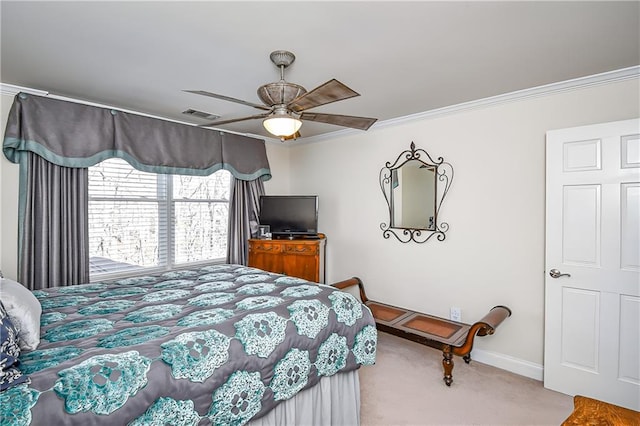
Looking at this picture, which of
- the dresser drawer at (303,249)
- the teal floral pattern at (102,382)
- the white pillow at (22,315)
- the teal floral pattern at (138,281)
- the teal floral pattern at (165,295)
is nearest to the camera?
the teal floral pattern at (102,382)

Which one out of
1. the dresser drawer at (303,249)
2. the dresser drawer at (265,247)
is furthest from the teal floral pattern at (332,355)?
the dresser drawer at (265,247)

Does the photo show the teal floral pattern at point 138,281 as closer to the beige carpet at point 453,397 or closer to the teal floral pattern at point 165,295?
the teal floral pattern at point 165,295

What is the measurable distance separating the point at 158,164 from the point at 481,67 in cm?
315

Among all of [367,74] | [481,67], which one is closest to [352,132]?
[367,74]

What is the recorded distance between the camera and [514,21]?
71.3 inches

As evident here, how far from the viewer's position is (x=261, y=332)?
5.83ft

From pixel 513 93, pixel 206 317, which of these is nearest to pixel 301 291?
pixel 206 317

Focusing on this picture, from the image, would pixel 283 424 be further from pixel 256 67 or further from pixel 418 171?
pixel 418 171

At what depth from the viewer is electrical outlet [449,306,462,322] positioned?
10.9 feet

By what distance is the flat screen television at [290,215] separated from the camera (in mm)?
4281

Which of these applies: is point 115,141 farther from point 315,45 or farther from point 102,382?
point 102,382

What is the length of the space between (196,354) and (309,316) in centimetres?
71

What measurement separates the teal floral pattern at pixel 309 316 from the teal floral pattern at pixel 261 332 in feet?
0.32

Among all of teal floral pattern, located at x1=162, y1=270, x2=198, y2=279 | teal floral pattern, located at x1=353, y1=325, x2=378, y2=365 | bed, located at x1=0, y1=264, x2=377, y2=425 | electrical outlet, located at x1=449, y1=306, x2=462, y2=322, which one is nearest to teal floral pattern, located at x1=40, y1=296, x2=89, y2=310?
bed, located at x1=0, y1=264, x2=377, y2=425
